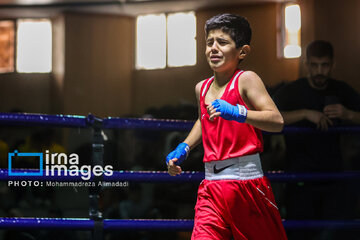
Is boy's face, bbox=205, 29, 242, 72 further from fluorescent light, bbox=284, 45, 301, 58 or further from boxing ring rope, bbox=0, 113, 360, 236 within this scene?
fluorescent light, bbox=284, 45, 301, 58

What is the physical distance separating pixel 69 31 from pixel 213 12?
2.80 feet

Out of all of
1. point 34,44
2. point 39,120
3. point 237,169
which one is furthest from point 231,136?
point 34,44

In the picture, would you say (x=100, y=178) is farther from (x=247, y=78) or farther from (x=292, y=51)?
(x=292, y=51)

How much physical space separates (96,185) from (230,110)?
1.00 meters

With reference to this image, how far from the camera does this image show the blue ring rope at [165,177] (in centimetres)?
245

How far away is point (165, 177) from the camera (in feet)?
8.25

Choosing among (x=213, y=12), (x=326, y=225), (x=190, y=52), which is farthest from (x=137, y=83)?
(x=326, y=225)

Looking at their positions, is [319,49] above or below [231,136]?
above

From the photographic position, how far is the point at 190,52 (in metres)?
2.79

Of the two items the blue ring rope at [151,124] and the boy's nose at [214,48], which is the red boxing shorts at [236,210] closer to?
the boy's nose at [214,48]

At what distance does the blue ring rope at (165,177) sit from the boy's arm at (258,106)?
68 centimetres

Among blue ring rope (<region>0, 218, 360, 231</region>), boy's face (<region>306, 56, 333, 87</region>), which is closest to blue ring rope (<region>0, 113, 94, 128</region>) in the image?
blue ring rope (<region>0, 218, 360, 231</region>)

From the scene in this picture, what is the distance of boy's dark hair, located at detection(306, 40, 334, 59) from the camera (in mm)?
2887

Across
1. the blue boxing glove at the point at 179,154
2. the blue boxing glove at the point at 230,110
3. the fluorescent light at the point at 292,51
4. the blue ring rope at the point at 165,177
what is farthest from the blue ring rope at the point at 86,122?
the blue boxing glove at the point at 230,110
